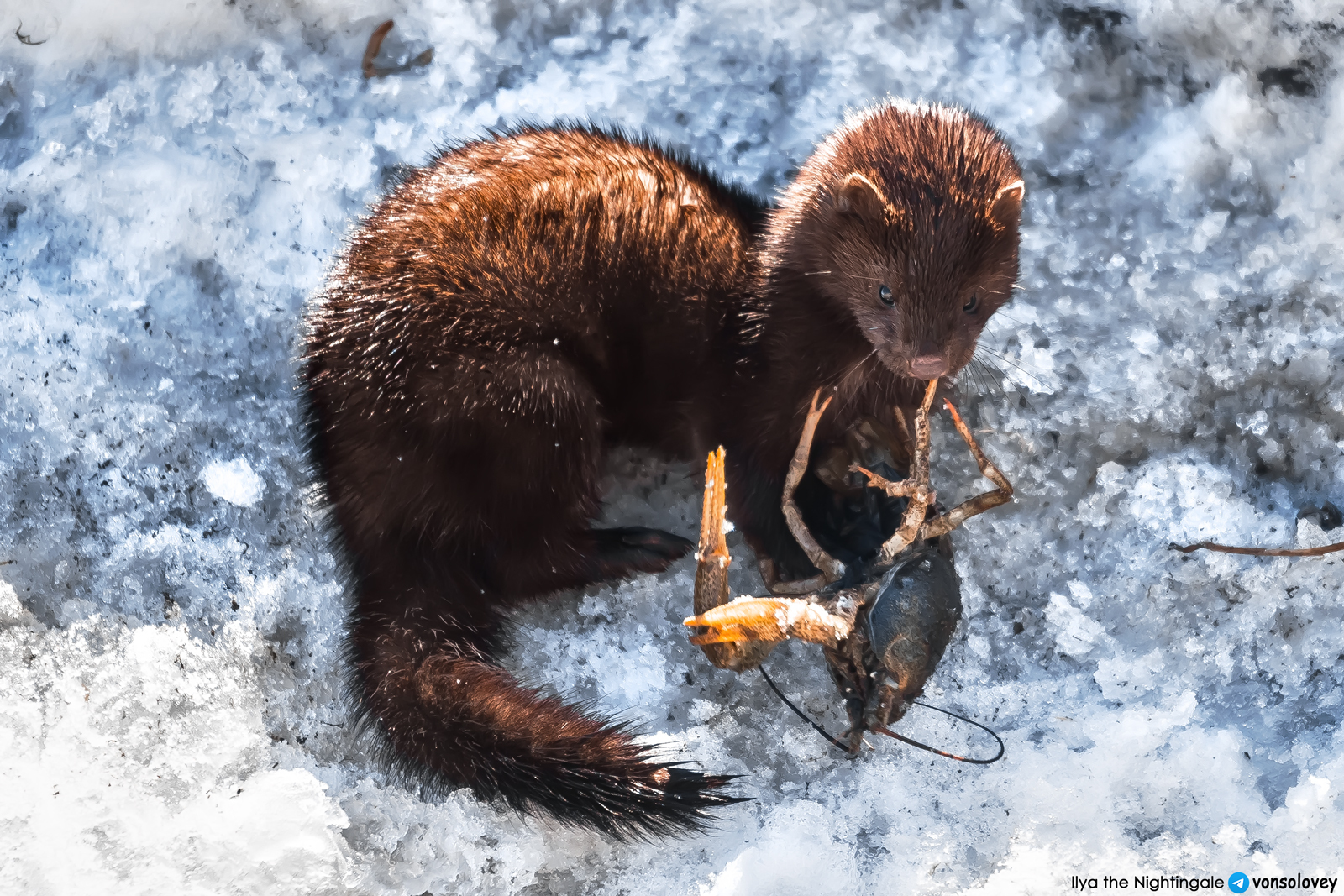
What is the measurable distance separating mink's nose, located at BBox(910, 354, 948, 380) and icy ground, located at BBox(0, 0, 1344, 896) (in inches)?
17.8

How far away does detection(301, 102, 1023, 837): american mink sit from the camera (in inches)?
85.2

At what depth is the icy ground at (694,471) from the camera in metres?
2.17

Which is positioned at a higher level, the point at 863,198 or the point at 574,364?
the point at 863,198

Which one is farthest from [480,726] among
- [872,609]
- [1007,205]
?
[1007,205]

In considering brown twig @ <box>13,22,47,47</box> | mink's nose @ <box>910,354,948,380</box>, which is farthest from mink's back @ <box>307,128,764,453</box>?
brown twig @ <box>13,22,47,47</box>

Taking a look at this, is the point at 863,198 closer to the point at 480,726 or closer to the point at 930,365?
the point at 930,365

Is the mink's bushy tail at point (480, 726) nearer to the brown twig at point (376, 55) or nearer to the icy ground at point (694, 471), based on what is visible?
the icy ground at point (694, 471)

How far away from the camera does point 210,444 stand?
2654 millimetres

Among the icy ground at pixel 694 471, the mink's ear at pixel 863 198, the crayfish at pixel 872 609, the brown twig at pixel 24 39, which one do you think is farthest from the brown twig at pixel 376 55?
the crayfish at pixel 872 609

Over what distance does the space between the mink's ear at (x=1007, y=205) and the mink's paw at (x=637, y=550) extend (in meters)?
0.93

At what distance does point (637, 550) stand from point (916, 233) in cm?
89

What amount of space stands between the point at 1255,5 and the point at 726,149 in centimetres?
131

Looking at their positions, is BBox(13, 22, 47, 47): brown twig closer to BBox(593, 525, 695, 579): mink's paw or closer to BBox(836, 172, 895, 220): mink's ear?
BBox(593, 525, 695, 579): mink's paw

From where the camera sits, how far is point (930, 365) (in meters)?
2.22
